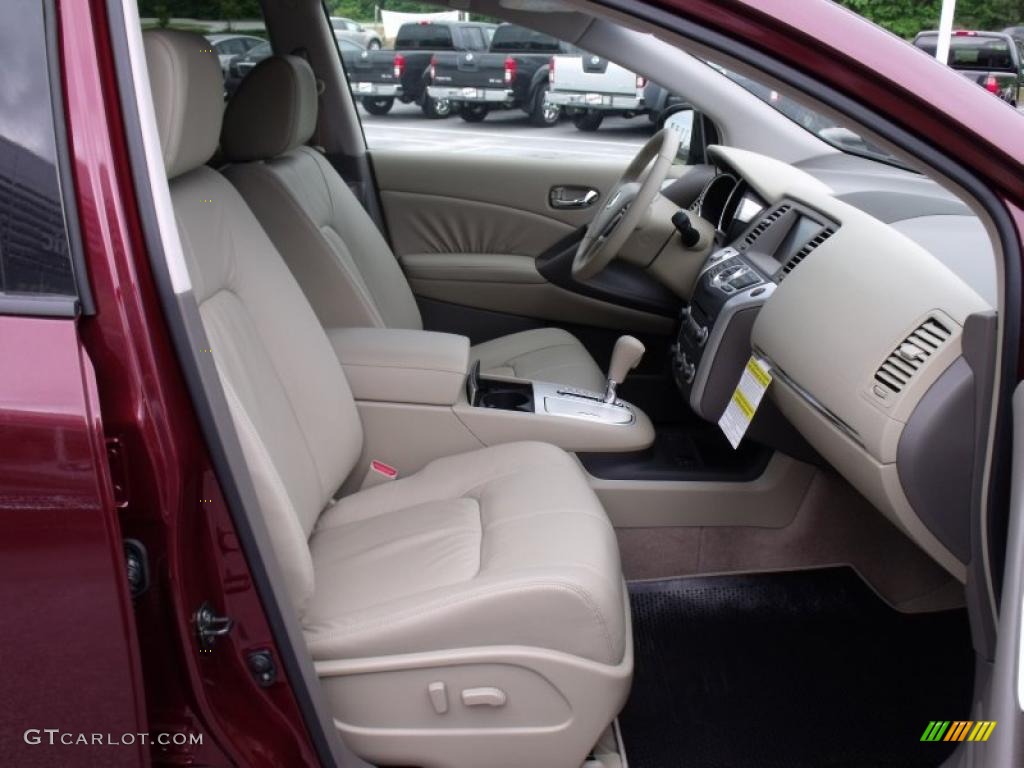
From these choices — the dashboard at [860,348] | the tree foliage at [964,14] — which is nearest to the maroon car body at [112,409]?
the dashboard at [860,348]

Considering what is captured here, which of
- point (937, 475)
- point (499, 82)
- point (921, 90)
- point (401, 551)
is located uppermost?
point (921, 90)

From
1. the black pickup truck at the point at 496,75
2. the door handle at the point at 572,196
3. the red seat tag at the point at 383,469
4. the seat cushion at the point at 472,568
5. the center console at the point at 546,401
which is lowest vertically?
the black pickup truck at the point at 496,75

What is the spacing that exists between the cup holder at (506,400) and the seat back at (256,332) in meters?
0.32

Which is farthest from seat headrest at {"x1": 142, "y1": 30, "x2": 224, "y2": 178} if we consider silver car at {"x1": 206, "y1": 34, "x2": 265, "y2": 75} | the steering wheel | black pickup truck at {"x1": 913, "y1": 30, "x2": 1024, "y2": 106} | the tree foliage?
the tree foliage

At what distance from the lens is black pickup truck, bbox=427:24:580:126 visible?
254 inches

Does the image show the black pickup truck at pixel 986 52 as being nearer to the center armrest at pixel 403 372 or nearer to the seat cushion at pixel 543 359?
the seat cushion at pixel 543 359

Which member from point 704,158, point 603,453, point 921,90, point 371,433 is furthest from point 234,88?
point 921,90

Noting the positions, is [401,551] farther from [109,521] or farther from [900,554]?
[900,554]

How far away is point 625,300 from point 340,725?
6.16 ft

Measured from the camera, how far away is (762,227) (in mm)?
2182

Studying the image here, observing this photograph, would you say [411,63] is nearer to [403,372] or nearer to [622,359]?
[622,359]

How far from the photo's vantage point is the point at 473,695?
4.40 ft

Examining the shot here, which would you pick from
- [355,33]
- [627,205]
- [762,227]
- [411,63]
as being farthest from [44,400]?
[411,63]

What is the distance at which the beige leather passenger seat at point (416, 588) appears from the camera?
A: 1333mm
